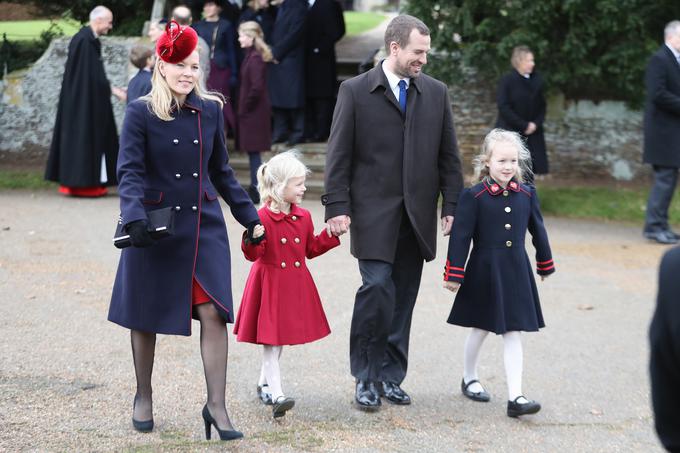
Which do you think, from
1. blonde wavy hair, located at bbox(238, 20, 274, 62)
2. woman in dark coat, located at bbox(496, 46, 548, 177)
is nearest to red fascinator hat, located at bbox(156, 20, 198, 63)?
woman in dark coat, located at bbox(496, 46, 548, 177)

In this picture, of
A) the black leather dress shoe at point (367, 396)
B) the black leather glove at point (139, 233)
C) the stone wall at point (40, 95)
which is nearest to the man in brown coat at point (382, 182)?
the black leather dress shoe at point (367, 396)

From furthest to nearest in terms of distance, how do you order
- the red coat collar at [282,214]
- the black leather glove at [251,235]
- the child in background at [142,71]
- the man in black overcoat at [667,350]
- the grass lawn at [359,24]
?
the grass lawn at [359,24] < the child in background at [142,71] < the red coat collar at [282,214] < the black leather glove at [251,235] < the man in black overcoat at [667,350]

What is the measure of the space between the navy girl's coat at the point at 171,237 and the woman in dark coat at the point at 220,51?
25.7 feet

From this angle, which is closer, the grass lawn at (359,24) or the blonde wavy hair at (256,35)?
the blonde wavy hair at (256,35)

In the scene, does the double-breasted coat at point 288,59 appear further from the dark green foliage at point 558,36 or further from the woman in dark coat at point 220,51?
the dark green foliage at point 558,36

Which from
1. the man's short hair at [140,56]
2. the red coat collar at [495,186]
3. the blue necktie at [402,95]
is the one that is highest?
the blue necktie at [402,95]

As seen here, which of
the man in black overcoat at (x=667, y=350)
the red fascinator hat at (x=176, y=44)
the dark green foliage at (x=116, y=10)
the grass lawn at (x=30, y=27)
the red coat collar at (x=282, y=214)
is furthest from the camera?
the dark green foliage at (x=116, y=10)

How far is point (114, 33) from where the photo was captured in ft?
50.3

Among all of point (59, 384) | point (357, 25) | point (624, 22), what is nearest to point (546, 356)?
→ point (59, 384)

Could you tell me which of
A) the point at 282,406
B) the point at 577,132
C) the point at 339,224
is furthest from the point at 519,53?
the point at 282,406

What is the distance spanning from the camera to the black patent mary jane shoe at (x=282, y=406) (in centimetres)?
569

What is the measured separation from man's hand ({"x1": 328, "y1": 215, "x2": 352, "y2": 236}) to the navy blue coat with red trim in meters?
0.58

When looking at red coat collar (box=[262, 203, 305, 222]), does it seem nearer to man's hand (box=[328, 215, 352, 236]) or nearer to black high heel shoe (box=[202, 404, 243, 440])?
man's hand (box=[328, 215, 352, 236])

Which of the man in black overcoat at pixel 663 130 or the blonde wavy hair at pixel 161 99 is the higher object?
the blonde wavy hair at pixel 161 99
